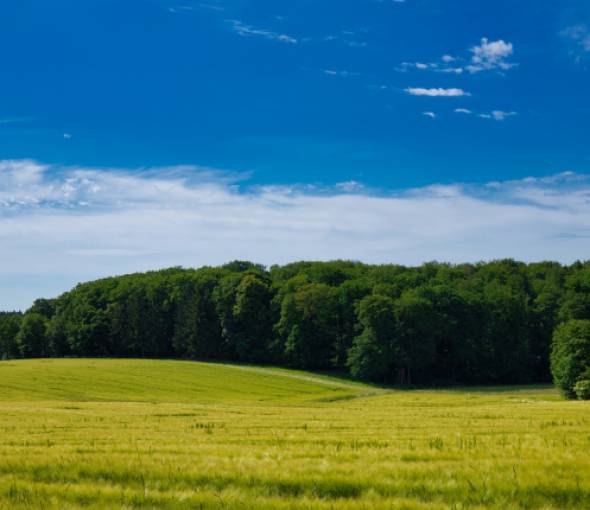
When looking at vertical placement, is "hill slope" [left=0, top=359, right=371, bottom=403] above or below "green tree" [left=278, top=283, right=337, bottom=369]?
below

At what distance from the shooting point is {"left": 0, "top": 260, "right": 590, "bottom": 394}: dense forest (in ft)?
320

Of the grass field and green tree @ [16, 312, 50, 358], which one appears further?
green tree @ [16, 312, 50, 358]

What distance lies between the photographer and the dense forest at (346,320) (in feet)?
320

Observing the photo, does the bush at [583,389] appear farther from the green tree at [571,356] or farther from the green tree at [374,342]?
the green tree at [374,342]

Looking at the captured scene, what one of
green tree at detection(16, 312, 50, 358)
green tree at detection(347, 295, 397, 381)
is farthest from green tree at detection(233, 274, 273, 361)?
green tree at detection(16, 312, 50, 358)

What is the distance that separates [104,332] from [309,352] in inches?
1841

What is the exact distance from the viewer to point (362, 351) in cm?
9525

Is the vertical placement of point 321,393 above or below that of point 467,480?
below

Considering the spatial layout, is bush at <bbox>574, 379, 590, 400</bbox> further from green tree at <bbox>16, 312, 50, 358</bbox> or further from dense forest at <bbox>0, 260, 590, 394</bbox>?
green tree at <bbox>16, 312, 50, 358</bbox>

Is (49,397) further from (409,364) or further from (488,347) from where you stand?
(488,347)

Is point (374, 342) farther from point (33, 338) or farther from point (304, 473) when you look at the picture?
point (304, 473)

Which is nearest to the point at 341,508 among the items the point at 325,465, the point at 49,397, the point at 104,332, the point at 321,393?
the point at 325,465

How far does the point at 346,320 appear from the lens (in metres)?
107

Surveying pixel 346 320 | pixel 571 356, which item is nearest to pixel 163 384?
pixel 346 320
